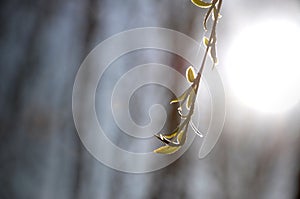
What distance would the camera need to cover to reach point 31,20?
3.47 metres

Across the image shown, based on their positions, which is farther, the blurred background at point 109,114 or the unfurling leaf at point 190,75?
the blurred background at point 109,114

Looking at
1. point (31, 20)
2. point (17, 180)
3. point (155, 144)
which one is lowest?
point (17, 180)

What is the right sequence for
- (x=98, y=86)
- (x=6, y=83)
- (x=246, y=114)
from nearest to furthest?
(x=246, y=114) < (x=98, y=86) < (x=6, y=83)

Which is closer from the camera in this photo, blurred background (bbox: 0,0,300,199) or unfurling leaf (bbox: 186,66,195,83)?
unfurling leaf (bbox: 186,66,195,83)

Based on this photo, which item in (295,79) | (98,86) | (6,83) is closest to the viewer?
(295,79)

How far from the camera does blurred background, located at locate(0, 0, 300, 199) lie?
250 cm

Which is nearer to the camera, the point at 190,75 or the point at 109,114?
the point at 190,75

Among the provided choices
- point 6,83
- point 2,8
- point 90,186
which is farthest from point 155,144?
point 2,8

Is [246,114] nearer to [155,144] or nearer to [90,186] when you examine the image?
[155,144]

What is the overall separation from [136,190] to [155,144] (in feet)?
1.06

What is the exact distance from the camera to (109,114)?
3064mm

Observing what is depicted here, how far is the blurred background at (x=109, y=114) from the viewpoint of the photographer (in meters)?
2.50

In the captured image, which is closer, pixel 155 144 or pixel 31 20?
pixel 155 144

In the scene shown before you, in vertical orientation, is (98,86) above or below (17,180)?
above
